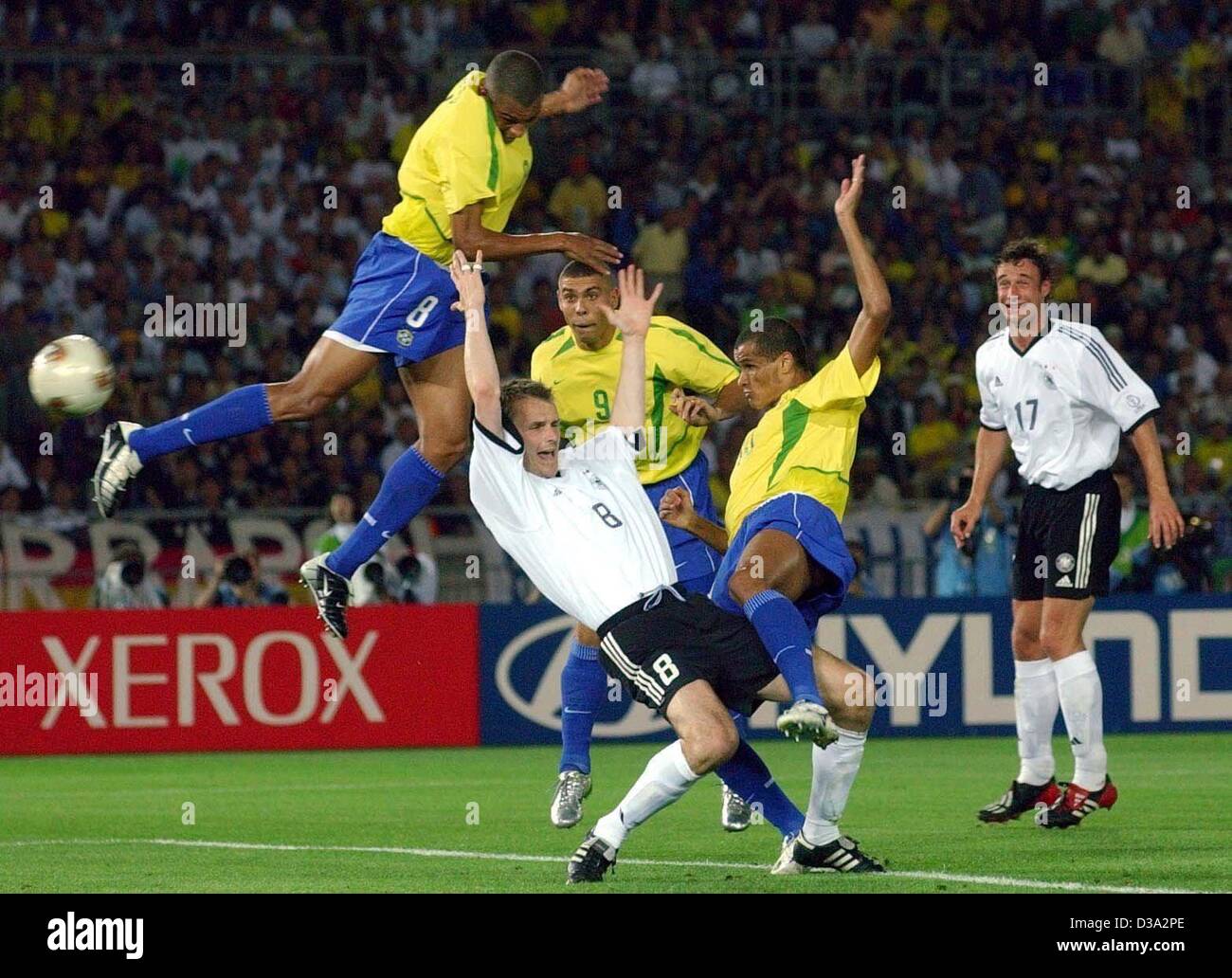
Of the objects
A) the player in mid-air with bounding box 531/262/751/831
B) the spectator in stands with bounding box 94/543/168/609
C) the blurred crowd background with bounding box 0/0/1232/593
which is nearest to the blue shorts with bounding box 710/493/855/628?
the player in mid-air with bounding box 531/262/751/831

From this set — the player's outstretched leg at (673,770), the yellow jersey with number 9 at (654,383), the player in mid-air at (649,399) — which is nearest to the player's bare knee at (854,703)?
the player's outstretched leg at (673,770)

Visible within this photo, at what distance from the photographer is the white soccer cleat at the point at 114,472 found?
8.87 metres

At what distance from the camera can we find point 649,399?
9805mm

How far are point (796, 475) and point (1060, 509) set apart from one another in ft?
5.90

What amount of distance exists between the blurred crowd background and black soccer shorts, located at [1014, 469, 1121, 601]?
6.37 metres

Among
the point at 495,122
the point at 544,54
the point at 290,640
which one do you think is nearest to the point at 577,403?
the point at 495,122

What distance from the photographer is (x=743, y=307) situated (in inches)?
758

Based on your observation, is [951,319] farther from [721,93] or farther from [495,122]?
[495,122]

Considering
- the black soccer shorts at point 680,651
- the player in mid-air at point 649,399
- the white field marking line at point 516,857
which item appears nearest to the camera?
the white field marking line at point 516,857

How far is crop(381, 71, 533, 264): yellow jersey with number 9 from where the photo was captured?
8.98 meters

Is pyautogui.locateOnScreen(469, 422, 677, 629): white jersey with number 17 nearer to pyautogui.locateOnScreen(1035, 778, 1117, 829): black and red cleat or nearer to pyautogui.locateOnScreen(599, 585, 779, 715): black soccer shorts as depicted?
pyautogui.locateOnScreen(599, 585, 779, 715): black soccer shorts

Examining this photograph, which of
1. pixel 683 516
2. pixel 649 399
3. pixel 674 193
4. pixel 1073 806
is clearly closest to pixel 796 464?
pixel 683 516

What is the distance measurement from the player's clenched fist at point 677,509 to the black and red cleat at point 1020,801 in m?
2.25

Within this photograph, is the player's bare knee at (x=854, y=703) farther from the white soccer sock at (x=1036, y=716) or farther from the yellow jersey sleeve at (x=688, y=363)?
the yellow jersey sleeve at (x=688, y=363)
